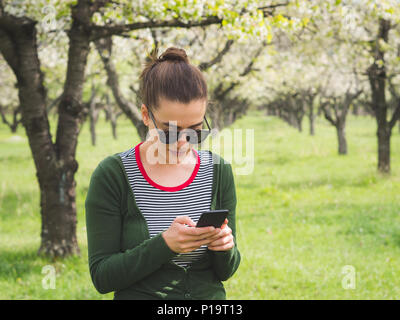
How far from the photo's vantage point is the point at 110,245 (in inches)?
78.7

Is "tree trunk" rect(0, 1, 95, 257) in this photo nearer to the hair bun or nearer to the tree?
the tree

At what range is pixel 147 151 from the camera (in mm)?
2115

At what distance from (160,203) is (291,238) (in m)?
7.05

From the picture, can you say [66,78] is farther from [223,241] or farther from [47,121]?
[223,241]

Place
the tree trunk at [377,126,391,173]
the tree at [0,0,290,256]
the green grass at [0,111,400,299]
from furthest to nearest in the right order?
the tree trunk at [377,126,391,173]
the tree at [0,0,290,256]
the green grass at [0,111,400,299]

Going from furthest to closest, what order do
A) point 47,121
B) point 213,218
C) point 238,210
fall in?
point 238,210 → point 47,121 → point 213,218

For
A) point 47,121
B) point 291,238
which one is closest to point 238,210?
point 291,238

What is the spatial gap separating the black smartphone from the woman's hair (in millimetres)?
500

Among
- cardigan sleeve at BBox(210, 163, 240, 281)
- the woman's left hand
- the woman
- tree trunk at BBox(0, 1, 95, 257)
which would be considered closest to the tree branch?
tree trunk at BBox(0, 1, 95, 257)

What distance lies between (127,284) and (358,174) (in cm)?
1530

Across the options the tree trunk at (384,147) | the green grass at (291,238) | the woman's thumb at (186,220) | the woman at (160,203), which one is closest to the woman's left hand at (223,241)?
the woman at (160,203)

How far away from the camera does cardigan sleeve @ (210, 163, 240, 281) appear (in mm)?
2064

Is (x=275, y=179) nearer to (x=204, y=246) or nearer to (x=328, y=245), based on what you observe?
(x=328, y=245)

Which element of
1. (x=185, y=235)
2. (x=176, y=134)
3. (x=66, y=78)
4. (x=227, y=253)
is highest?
(x=66, y=78)
